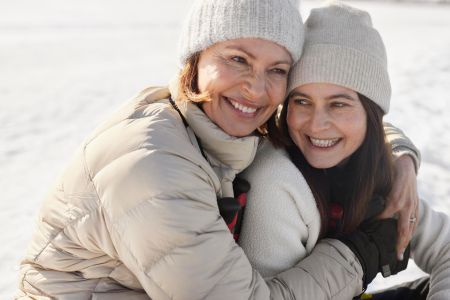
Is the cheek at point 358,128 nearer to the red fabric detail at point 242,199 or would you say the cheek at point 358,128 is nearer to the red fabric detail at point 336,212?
the red fabric detail at point 336,212

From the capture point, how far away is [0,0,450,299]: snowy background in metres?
3.78

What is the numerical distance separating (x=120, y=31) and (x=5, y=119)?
20.1 feet

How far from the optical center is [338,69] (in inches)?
82.8

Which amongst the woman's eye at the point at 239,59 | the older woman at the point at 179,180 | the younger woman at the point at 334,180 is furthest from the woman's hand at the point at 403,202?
the woman's eye at the point at 239,59

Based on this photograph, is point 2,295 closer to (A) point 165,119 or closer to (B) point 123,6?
(A) point 165,119

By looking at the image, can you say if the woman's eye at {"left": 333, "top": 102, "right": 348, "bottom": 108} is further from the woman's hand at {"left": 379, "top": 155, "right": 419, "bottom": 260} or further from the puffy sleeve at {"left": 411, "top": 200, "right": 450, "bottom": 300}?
the puffy sleeve at {"left": 411, "top": 200, "right": 450, "bottom": 300}

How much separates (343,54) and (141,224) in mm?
1197

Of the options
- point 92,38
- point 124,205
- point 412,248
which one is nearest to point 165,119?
point 124,205

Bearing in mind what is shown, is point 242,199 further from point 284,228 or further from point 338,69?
point 338,69

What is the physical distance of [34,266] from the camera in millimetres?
1796

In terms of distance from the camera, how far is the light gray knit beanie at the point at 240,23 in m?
1.85

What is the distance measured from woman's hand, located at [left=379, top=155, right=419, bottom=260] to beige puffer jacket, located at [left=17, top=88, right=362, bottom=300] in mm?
662

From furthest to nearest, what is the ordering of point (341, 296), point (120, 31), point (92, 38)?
point (120, 31) < point (92, 38) < point (341, 296)

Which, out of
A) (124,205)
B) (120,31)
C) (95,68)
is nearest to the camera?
(124,205)
